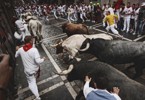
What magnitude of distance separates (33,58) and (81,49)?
121 inches

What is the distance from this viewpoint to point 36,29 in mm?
13016

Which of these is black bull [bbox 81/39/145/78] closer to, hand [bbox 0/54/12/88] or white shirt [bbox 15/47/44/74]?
white shirt [bbox 15/47/44/74]

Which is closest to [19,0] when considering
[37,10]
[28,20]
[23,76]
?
[37,10]

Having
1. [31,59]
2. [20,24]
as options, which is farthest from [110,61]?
[20,24]

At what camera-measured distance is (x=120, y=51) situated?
706 centimetres

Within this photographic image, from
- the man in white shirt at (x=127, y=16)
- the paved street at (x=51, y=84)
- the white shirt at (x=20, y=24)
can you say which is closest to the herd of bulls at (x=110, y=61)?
the paved street at (x=51, y=84)

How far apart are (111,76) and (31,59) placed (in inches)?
95.6

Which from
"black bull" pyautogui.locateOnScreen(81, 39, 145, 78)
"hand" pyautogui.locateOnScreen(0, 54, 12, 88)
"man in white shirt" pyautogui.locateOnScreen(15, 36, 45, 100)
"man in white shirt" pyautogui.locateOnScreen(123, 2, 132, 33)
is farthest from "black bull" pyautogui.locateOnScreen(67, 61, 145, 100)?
"man in white shirt" pyautogui.locateOnScreen(123, 2, 132, 33)

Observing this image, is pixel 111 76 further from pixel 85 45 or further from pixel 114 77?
pixel 85 45

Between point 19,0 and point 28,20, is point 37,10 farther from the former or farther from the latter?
point 19,0

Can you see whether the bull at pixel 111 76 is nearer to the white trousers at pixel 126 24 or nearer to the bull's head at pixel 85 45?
the bull's head at pixel 85 45

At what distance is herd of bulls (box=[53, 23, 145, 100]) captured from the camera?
4656 mm

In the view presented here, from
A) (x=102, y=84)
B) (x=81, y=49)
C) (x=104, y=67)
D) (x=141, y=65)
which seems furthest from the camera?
(x=81, y=49)

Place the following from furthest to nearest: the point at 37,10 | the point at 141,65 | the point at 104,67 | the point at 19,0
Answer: the point at 19,0
the point at 37,10
the point at 141,65
the point at 104,67
